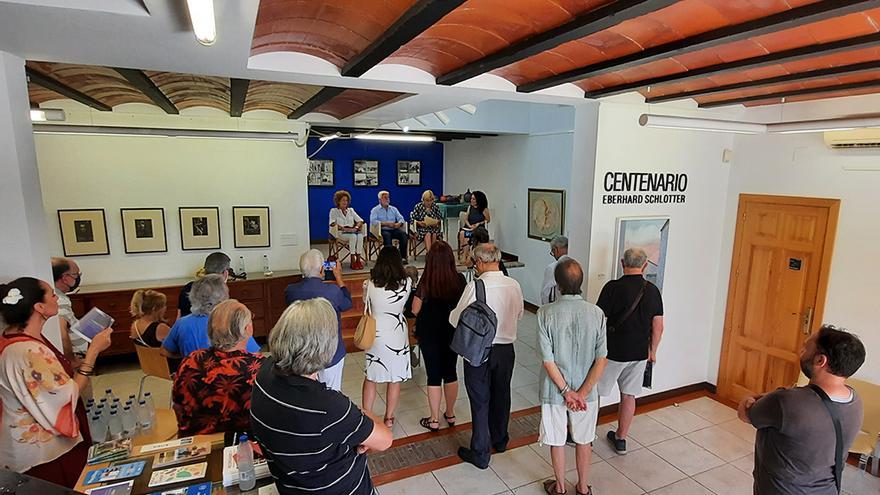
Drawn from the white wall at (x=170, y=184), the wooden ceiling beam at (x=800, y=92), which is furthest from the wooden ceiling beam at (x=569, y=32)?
the white wall at (x=170, y=184)

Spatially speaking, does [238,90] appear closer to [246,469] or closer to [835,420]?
[246,469]

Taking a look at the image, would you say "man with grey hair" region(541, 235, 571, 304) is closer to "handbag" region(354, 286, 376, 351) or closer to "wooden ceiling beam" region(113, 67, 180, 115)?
"handbag" region(354, 286, 376, 351)

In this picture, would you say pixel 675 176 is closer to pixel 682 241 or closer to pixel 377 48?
pixel 682 241

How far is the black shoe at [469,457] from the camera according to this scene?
11.6ft

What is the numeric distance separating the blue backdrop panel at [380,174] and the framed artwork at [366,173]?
0.26 feet

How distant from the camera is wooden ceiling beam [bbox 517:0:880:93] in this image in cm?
177

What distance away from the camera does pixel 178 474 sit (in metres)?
1.88

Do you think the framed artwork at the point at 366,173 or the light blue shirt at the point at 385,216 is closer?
the light blue shirt at the point at 385,216

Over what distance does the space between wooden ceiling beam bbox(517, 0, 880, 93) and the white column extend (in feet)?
10.1

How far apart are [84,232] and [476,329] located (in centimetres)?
515

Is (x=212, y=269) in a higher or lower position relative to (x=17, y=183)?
lower

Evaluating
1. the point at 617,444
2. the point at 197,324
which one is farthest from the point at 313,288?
the point at 617,444

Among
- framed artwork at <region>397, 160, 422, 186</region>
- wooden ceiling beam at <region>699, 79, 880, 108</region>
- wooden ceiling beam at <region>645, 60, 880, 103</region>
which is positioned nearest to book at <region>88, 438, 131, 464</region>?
wooden ceiling beam at <region>645, 60, 880, 103</region>

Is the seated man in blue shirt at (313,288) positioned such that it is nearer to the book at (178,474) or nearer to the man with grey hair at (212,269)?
the man with grey hair at (212,269)
